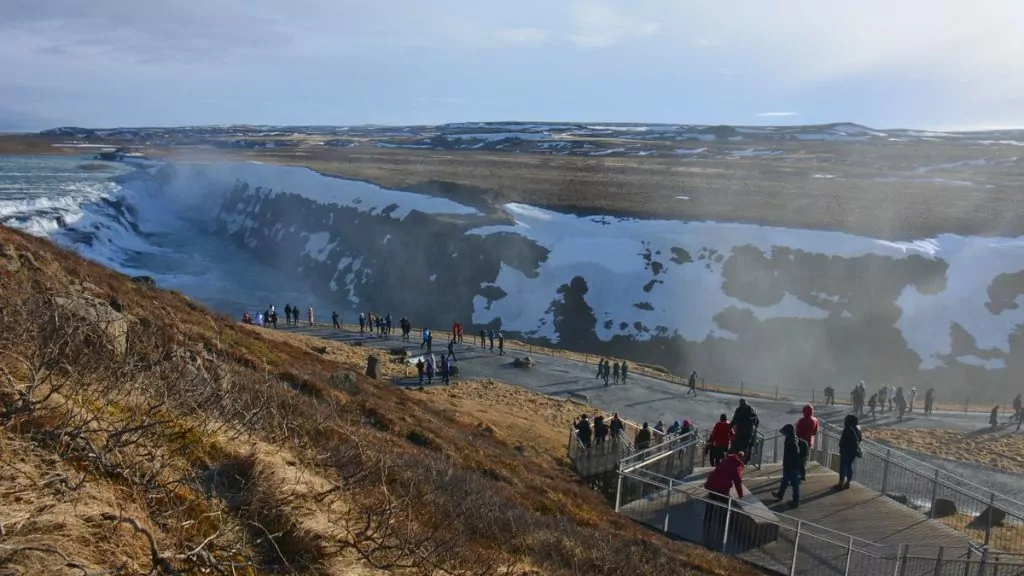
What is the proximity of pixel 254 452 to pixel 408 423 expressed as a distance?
8.27 meters

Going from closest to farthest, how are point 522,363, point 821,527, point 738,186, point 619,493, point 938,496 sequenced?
point 821,527 → point 619,493 → point 938,496 → point 522,363 → point 738,186

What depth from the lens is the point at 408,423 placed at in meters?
13.8

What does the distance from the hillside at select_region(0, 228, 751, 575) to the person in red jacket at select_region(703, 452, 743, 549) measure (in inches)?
28.2

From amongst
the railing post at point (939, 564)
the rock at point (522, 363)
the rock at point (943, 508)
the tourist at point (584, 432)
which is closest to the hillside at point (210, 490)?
the railing post at point (939, 564)

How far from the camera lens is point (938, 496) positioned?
12.3 m

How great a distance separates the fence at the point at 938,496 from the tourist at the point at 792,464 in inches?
78.3

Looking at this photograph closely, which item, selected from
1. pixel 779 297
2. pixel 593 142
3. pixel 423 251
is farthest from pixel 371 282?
pixel 593 142

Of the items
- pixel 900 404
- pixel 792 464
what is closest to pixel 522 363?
pixel 900 404

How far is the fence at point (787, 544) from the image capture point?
8570mm

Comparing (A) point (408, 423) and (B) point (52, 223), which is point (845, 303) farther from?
(B) point (52, 223)

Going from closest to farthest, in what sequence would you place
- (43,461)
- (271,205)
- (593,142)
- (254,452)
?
(43,461) < (254,452) < (271,205) < (593,142)

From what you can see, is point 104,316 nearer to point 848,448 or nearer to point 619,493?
point 619,493

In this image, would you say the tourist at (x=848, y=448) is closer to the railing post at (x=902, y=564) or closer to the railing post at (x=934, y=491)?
the railing post at (x=934, y=491)

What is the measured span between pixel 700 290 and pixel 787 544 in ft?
130
